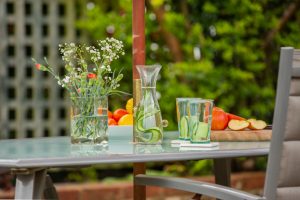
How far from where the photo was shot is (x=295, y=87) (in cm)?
206

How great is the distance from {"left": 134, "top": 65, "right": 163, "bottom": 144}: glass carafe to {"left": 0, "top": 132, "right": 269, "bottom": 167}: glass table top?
0.16 ft

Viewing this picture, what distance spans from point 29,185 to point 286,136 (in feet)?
2.13

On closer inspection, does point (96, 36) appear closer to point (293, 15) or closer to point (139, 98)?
point (293, 15)

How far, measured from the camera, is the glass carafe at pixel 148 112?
2568 mm

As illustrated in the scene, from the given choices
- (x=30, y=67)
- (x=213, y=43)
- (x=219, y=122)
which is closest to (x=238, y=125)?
(x=219, y=122)

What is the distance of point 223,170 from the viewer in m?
2.97

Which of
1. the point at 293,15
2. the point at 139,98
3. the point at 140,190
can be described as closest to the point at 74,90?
the point at 139,98

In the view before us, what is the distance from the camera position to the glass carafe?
2.57m

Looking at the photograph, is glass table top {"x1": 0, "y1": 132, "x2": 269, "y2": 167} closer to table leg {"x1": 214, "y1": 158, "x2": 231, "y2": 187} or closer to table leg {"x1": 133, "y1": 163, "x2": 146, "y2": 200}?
table leg {"x1": 133, "y1": 163, "x2": 146, "y2": 200}

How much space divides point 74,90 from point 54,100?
132 inches

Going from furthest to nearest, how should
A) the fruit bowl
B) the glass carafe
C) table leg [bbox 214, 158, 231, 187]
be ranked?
1. table leg [bbox 214, 158, 231, 187]
2. the fruit bowl
3. the glass carafe

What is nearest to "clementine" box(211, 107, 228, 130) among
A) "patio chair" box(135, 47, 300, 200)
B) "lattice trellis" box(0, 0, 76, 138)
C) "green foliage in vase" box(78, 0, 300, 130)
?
"patio chair" box(135, 47, 300, 200)

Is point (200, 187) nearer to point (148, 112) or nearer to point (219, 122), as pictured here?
point (148, 112)

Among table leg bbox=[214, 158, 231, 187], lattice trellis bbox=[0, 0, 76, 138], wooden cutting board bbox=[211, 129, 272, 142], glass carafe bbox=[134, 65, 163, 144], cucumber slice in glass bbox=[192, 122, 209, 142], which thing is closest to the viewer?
cucumber slice in glass bbox=[192, 122, 209, 142]
